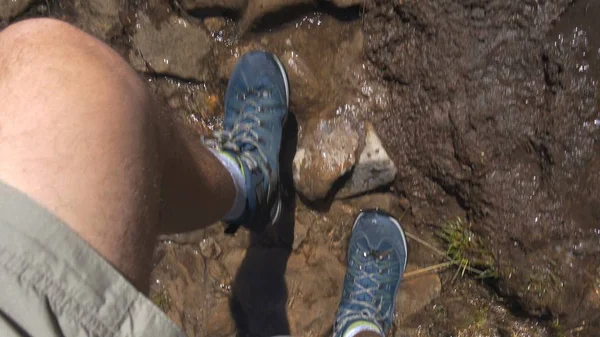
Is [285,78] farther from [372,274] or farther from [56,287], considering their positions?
[56,287]

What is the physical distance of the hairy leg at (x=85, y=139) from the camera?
1007 millimetres

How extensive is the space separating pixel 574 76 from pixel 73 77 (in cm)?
156

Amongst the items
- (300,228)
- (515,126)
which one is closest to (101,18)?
(300,228)

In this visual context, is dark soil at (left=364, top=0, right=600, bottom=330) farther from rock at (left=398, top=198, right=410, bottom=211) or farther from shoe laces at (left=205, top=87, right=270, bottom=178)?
shoe laces at (left=205, top=87, right=270, bottom=178)

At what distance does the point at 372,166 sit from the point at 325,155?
19cm

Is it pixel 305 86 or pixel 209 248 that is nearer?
pixel 305 86

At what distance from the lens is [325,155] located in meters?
2.06

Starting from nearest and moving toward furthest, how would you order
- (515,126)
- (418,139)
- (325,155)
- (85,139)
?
(85,139)
(515,126)
(418,139)
(325,155)

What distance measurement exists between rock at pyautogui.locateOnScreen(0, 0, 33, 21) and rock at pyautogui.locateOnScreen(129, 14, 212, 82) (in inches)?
19.1

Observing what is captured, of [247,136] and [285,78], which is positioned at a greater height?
[285,78]

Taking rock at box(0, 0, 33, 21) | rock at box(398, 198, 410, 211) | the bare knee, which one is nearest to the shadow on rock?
rock at box(398, 198, 410, 211)

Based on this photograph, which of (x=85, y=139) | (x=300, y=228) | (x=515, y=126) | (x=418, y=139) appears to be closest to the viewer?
(x=85, y=139)

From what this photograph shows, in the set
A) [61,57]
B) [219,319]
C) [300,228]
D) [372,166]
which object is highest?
[61,57]

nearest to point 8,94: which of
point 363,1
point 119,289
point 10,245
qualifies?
point 10,245
